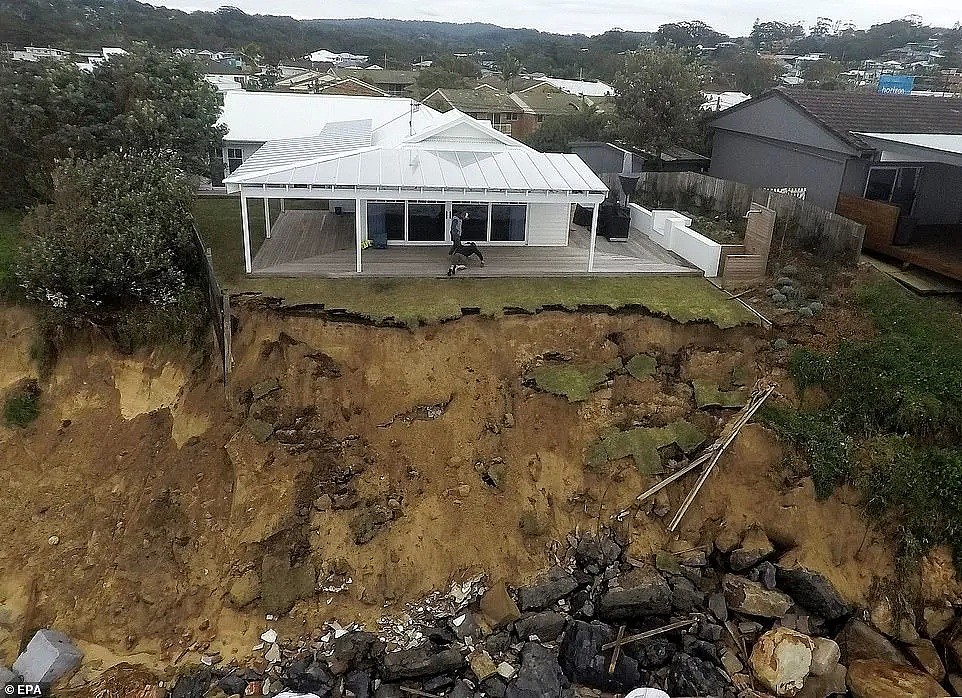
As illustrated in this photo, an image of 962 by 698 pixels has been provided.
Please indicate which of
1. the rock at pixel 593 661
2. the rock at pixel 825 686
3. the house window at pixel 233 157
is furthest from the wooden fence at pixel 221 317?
the house window at pixel 233 157

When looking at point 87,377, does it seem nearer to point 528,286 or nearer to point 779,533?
point 528,286

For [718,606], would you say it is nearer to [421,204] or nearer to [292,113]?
[421,204]

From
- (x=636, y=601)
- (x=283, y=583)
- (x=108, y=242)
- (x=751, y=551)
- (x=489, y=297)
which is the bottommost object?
(x=283, y=583)

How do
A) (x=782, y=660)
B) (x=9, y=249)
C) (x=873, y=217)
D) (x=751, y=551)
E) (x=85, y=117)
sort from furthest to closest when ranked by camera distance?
1. (x=85, y=117)
2. (x=873, y=217)
3. (x=9, y=249)
4. (x=751, y=551)
5. (x=782, y=660)

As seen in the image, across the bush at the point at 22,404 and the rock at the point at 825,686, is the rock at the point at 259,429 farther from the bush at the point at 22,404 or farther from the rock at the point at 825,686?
the rock at the point at 825,686

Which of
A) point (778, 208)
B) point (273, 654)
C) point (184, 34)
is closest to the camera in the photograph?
point (273, 654)

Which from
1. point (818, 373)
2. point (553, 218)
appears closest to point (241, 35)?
point (553, 218)

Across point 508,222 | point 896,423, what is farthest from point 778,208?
point 896,423
